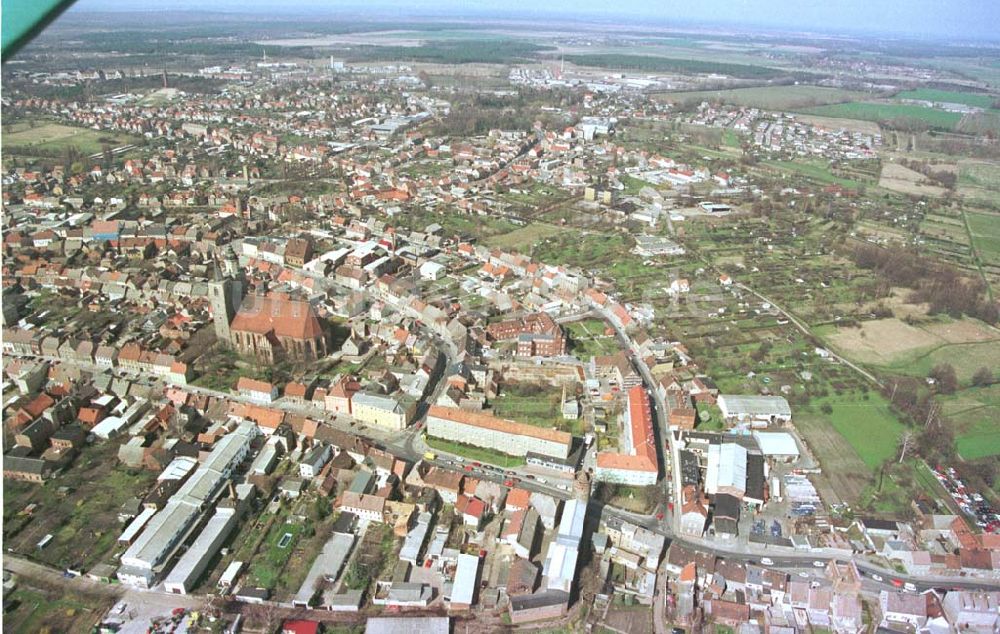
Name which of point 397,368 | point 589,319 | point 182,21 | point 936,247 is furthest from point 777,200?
point 182,21

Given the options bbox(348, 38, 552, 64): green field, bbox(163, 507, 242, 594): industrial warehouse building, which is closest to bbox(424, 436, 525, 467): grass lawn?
bbox(163, 507, 242, 594): industrial warehouse building

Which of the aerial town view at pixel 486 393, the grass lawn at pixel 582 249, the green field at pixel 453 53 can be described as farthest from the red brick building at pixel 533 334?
the green field at pixel 453 53

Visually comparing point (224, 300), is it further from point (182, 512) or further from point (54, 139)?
point (54, 139)

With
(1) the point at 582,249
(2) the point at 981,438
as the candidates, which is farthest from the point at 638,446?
(1) the point at 582,249

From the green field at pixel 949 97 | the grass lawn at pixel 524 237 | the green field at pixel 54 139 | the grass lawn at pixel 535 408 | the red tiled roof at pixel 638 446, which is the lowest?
the green field at pixel 54 139

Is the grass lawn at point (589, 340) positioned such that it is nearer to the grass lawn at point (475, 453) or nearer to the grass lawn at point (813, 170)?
the grass lawn at point (475, 453)
